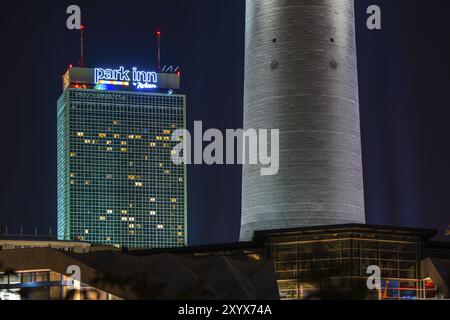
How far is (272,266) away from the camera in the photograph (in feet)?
369

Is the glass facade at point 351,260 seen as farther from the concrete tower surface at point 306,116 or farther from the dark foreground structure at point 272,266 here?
the concrete tower surface at point 306,116

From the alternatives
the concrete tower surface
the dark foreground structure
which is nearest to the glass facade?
the dark foreground structure

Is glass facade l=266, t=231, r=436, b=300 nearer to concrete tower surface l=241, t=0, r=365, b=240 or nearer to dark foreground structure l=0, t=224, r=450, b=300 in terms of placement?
dark foreground structure l=0, t=224, r=450, b=300

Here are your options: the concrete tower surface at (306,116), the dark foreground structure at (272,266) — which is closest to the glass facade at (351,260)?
the dark foreground structure at (272,266)

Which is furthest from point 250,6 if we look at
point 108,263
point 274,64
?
point 108,263

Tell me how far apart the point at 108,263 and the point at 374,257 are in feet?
109

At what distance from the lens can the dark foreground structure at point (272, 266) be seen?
95.8 meters

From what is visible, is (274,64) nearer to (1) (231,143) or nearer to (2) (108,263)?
(1) (231,143)

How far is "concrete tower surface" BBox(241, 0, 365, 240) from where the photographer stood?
13212 cm

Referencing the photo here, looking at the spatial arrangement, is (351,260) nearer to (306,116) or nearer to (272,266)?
(272,266)

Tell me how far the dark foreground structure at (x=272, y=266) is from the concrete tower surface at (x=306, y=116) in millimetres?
8468

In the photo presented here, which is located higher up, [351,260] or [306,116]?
[306,116]

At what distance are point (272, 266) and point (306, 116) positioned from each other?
25.7 m

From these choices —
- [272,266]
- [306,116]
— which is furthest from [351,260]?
[306,116]
